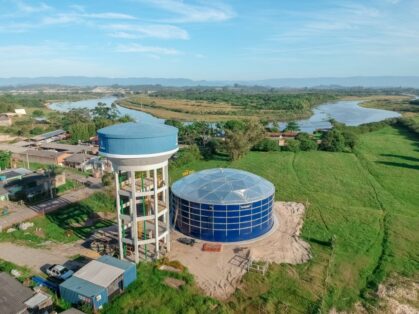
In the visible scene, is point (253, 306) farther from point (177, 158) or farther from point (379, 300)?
point (177, 158)

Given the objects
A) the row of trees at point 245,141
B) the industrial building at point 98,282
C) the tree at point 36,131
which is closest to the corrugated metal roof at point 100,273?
the industrial building at point 98,282

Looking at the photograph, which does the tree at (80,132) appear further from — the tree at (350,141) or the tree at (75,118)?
the tree at (350,141)

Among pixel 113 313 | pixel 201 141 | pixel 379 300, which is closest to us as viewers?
pixel 113 313

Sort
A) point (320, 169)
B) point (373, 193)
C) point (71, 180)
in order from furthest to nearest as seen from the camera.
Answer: point (320, 169) → point (71, 180) → point (373, 193)

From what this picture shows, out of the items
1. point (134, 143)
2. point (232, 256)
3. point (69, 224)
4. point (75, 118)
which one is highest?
point (134, 143)

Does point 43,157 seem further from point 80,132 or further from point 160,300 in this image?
point 160,300

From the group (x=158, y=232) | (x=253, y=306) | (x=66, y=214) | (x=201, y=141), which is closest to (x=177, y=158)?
(x=201, y=141)

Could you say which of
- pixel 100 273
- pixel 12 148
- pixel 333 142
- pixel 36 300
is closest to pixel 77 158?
pixel 12 148

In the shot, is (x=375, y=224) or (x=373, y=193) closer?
(x=375, y=224)
